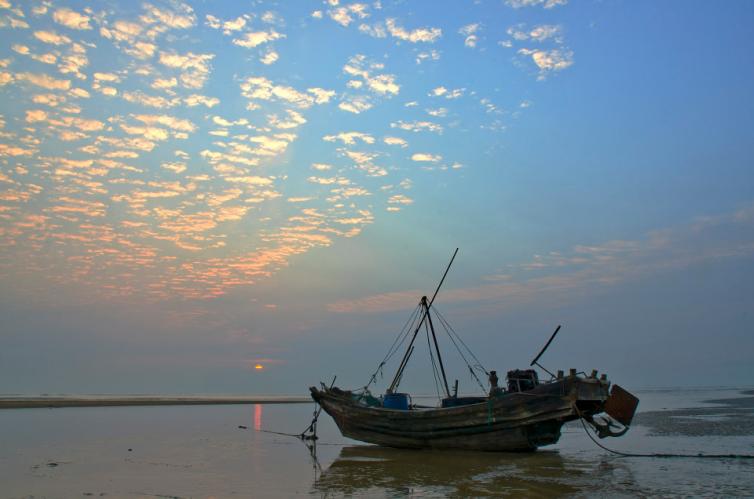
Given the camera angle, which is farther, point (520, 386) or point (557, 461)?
point (520, 386)

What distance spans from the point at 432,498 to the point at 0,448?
19.6 m

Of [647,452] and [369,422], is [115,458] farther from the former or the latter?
[647,452]

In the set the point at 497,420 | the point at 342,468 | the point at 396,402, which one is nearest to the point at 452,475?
the point at 342,468

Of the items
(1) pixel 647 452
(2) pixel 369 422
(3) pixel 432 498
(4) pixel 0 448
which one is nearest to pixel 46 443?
(4) pixel 0 448

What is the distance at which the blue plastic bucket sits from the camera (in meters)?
27.4

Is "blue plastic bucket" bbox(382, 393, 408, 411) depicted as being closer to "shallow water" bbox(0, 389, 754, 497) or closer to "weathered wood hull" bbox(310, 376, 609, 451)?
"weathered wood hull" bbox(310, 376, 609, 451)

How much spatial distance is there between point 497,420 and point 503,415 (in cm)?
34

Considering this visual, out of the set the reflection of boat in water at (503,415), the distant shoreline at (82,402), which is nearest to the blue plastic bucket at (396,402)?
the reflection of boat in water at (503,415)

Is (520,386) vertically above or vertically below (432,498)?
above

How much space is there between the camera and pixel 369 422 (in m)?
26.9

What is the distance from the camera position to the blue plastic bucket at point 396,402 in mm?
27422

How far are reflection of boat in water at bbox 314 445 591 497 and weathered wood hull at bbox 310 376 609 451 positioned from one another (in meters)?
0.58

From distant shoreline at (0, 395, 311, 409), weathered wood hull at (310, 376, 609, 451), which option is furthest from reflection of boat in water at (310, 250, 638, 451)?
distant shoreline at (0, 395, 311, 409)

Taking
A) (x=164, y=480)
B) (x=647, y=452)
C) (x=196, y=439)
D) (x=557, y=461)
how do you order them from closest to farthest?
(x=164, y=480)
(x=557, y=461)
(x=647, y=452)
(x=196, y=439)
